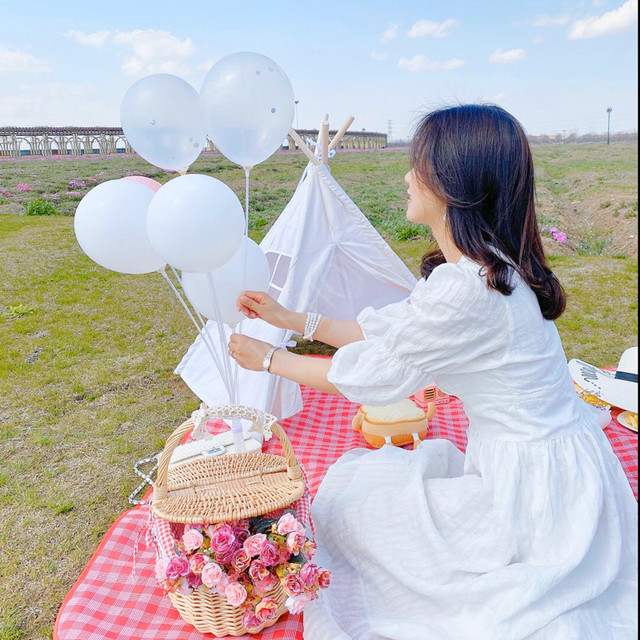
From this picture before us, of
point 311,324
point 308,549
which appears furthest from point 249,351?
point 308,549

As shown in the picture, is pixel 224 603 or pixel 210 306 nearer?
pixel 224 603

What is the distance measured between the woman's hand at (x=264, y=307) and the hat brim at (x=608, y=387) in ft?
5.88

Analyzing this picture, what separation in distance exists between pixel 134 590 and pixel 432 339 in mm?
1276

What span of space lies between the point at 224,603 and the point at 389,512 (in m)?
0.51

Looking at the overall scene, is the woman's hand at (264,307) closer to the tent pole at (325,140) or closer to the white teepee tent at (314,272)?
the white teepee tent at (314,272)

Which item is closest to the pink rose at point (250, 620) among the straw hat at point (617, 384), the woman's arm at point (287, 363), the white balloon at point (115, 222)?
the woman's arm at point (287, 363)

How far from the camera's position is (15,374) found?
3.70 metres

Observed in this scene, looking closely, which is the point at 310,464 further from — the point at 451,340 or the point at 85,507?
the point at 451,340

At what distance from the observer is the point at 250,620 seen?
5.09 ft

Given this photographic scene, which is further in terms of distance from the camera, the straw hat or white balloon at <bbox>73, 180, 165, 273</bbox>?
the straw hat

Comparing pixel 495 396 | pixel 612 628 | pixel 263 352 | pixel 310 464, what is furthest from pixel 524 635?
pixel 310 464

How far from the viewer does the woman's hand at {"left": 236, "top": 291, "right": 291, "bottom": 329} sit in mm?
1885

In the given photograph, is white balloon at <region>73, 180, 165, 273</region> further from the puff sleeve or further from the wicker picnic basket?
the puff sleeve

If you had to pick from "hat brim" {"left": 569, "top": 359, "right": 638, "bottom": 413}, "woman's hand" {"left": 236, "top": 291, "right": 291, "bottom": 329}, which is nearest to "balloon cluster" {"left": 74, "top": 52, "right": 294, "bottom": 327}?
"woman's hand" {"left": 236, "top": 291, "right": 291, "bottom": 329}
